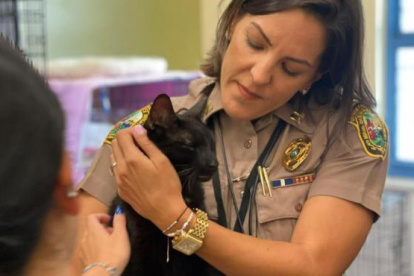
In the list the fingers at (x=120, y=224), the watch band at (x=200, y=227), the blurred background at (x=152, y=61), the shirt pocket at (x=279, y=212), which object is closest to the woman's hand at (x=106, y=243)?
the fingers at (x=120, y=224)

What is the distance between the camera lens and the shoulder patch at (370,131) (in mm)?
1158

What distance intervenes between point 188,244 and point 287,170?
0.28m

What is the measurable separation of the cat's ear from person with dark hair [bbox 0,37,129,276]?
0.59m

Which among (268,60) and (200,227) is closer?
(200,227)

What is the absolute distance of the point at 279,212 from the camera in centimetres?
113

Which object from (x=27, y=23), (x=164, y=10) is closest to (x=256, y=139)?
(x=27, y=23)

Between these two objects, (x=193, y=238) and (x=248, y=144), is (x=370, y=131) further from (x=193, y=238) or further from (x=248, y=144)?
(x=193, y=238)

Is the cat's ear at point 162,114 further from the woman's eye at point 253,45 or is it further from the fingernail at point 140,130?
the woman's eye at point 253,45

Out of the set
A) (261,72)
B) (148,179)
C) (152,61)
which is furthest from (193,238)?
(152,61)

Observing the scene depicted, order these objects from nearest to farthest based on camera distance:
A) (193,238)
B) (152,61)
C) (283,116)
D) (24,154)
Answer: (24,154) → (193,238) → (283,116) → (152,61)

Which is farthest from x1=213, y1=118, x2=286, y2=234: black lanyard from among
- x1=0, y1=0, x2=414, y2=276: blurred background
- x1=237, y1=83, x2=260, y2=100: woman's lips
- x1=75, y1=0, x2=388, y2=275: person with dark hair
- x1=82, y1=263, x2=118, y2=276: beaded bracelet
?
x1=0, y1=0, x2=414, y2=276: blurred background

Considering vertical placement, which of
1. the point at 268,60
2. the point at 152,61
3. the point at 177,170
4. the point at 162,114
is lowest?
the point at 152,61

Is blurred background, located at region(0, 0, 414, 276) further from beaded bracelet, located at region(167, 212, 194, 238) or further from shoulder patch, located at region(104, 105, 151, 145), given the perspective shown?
beaded bracelet, located at region(167, 212, 194, 238)

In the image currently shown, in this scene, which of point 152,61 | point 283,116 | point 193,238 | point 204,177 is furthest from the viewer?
point 152,61
